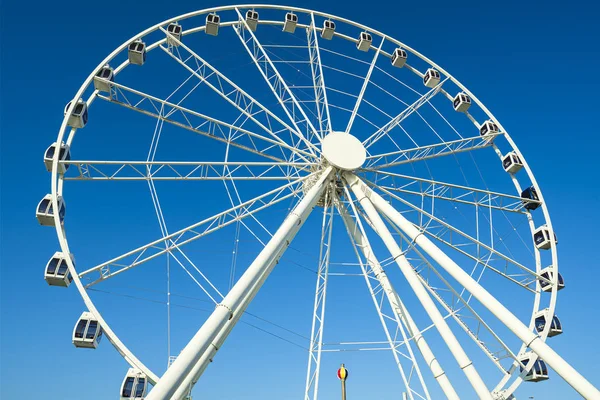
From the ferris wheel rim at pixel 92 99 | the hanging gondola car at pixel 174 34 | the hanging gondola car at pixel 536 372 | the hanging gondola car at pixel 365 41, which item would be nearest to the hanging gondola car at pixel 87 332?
the ferris wheel rim at pixel 92 99

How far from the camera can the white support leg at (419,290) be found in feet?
47.0

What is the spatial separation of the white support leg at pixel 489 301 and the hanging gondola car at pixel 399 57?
8481 mm

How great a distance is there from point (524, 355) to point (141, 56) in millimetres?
18746

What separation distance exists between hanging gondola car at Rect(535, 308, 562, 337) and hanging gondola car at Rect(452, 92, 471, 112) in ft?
32.0

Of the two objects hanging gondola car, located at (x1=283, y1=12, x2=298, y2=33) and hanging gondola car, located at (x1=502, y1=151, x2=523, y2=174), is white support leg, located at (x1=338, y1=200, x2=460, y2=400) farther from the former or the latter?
hanging gondola car, located at (x1=283, y1=12, x2=298, y2=33)

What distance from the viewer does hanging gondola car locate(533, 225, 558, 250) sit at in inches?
811

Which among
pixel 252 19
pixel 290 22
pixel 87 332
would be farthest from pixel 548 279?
pixel 87 332

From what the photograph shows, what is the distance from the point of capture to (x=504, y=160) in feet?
73.3

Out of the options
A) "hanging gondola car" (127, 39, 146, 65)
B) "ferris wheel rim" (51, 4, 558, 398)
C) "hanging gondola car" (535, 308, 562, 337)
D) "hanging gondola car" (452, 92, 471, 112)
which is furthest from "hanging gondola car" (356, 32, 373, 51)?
"hanging gondola car" (535, 308, 562, 337)

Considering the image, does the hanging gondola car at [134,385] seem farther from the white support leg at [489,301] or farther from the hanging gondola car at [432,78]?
the hanging gondola car at [432,78]

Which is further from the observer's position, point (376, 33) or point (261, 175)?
point (376, 33)

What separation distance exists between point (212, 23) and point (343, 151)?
8216 millimetres

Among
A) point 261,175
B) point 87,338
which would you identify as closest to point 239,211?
point 261,175

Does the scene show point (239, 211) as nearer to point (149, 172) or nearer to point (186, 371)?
point (149, 172)
